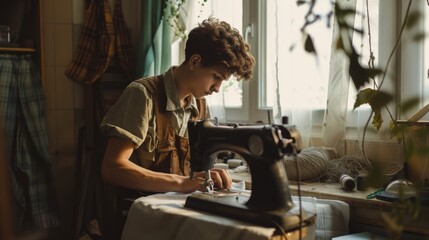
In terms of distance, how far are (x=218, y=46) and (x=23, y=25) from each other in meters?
1.47

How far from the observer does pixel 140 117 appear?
1.66m

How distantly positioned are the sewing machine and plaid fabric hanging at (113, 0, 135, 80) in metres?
1.52

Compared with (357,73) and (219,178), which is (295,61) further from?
(357,73)

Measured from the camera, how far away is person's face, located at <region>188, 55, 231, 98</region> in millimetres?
1764

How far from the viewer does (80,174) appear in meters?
2.69

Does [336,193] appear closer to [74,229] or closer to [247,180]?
[247,180]

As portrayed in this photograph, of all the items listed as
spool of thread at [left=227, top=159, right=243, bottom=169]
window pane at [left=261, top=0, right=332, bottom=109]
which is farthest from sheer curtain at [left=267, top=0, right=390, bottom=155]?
spool of thread at [left=227, top=159, right=243, bottom=169]

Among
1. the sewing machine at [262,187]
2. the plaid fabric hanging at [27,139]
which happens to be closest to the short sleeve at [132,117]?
the sewing machine at [262,187]

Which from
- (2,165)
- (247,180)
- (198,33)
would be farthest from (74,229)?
(2,165)

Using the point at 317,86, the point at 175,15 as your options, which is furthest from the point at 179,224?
the point at 175,15

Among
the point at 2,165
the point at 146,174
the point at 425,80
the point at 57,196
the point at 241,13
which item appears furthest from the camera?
the point at 57,196

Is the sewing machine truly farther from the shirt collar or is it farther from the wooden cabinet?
the wooden cabinet

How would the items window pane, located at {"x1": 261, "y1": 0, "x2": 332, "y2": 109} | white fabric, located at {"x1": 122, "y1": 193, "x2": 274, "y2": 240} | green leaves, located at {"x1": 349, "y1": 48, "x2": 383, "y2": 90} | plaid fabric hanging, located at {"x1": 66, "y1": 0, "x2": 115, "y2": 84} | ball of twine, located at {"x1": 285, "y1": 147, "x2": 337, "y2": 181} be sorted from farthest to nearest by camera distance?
plaid fabric hanging, located at {"x1": 66, "y1": 0, "x2": 115, "y2": 84}
window pane, located at {"x1": 261, "y1": 0, "x2": 332, "y2": 109}
ball of twine, located at {"x1": 285, "y1": 147, "x2": 337, "y2": 181}
white fabric, located at {"x1": 122, "y1": 193, "x2": 274, "y2": 240}
green leaves, located at {"x1": 349, "y1": 48, "x2": 383, "y2": 90}

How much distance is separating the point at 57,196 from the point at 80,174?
0.64 feet
